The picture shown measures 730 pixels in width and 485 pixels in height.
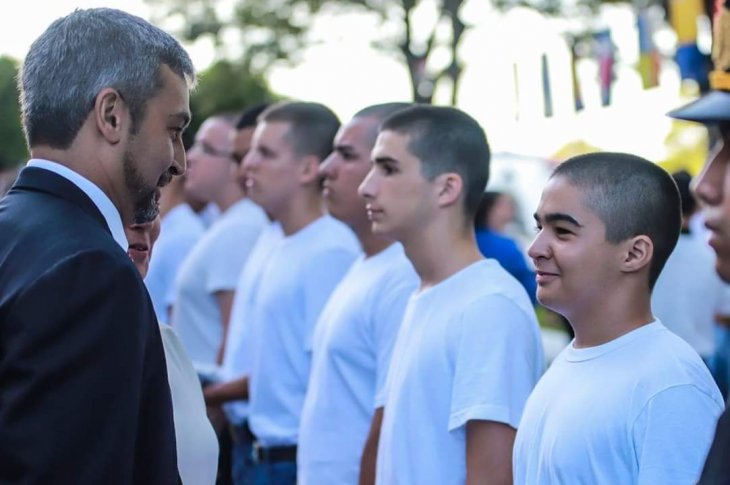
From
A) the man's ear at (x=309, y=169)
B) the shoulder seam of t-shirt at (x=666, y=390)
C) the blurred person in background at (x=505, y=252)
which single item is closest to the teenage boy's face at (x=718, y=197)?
the shoulder seam of t-shirt at (x=666, y=390)

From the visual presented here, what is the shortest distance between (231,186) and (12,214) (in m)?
6.03

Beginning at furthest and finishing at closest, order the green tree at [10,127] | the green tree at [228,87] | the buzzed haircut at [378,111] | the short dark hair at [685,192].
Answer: the green tree at [10,127] → the green tree at [228,87] → the short dark hair at [685,192] → the buzzed haircut at [378,111]

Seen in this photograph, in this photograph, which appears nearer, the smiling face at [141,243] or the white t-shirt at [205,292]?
the smiling face at [141,243]

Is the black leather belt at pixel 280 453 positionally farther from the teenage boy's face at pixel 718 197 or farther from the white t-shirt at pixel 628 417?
the teenage boy's face at pixel 718 197

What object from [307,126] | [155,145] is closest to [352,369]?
[307,126]

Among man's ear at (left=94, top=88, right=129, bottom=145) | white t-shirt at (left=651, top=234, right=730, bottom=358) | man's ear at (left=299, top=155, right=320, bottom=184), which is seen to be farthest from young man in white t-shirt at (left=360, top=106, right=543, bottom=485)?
white t-shirt at (left=651, top=234, right=730, bottom=358)

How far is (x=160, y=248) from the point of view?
8555 mm

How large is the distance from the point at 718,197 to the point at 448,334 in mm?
1762

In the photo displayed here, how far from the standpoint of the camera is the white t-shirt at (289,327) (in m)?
5.91

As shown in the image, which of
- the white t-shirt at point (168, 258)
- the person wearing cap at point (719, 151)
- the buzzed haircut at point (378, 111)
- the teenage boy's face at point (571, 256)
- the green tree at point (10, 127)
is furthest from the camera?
the green tree at point (10, 127)

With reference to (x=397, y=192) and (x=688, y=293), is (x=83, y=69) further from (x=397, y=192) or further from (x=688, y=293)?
(x=688, y=293)

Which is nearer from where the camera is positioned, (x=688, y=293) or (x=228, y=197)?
A: (x=688, y=293)

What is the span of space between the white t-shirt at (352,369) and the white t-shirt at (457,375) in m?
0.67

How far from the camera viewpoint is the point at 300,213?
637 centimetres
